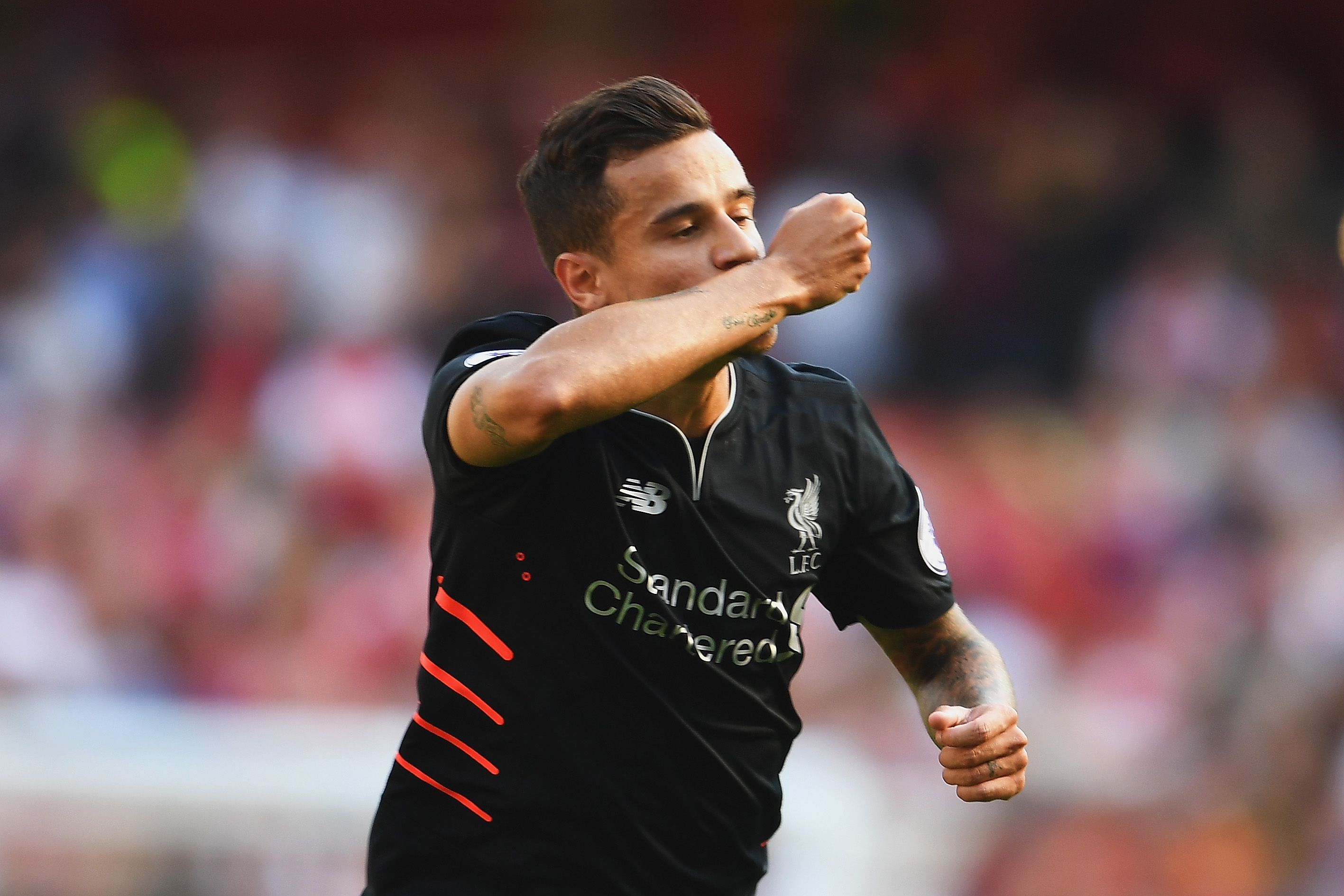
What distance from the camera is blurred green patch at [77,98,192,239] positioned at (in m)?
11.6

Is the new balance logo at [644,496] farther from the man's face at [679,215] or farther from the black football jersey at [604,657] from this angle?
the man's face at [679,215]

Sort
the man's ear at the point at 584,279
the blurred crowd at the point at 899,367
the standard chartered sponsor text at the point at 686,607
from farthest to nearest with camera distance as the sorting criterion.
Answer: the blurred crowd at the point at 899,367
the man's ear at the point at 584,279
the standard chartered sponsor text at the point at 686,607

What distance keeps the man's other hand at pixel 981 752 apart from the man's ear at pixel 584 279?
1.09 meters

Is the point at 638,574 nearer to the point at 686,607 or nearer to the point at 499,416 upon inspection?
the point at 686,607

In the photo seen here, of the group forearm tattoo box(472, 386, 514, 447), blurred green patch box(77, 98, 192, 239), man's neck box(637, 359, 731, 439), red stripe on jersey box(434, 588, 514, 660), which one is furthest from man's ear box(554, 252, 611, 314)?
blurred green patch box(77, 98, 192, 239)

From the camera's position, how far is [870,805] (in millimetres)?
7000

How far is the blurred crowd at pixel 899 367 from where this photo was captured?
778 centimetres

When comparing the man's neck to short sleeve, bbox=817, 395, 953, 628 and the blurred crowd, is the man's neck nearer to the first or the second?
short sleeve, bbox=817, 395, 953, 628

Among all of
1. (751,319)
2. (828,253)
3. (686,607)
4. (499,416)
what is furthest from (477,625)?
(828,253)

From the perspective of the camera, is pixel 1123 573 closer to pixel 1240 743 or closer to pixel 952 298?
pixel 1240 743

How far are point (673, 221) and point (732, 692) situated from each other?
0.93 meters

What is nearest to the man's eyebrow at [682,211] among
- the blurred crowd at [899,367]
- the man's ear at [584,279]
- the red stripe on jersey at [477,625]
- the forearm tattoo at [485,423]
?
the man's ear at [584,279]

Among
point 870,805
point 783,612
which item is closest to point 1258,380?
point 870,805

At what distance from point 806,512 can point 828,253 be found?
1.93 ft
